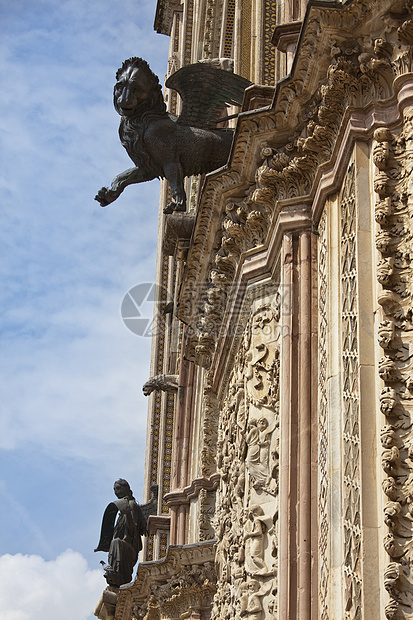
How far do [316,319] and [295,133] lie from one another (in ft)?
4.68

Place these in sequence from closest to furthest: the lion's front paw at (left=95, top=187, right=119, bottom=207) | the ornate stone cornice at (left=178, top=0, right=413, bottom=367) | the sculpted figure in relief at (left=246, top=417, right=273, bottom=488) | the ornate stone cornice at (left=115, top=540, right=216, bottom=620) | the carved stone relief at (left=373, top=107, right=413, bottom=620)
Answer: the carved stone relief at (left=373, top=107, right=413, bottom=620), the ornate stone cornice at (left=178, top=0, right=413, bottom=367), the sculpted figure in relief at (left=246, top=417, right=273, bottom=488), the lion's front paw at (left=95, top=187, right=119, bottom=207), the ornate stone cornice at (left=115, top=540, right=216, bottom=620)

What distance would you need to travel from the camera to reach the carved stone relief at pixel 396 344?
17.9 feet

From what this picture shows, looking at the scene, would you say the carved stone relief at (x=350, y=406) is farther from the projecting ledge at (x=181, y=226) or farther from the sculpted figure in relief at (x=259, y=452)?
the projecting ledge at (x=181, y=226)

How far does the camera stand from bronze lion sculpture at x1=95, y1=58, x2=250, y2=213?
32.5 feet

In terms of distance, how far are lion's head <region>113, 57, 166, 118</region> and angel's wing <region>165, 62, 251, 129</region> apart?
1.53 ft

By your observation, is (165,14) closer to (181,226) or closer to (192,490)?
(192,490)

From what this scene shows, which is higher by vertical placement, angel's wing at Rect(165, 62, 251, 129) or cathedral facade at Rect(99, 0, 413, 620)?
angel's wing at Rect(165, 62, 251, 129)

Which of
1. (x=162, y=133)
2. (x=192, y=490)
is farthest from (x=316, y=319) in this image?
(x=192, y=490)

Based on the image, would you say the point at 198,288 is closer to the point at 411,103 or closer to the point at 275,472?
the point at 275,472

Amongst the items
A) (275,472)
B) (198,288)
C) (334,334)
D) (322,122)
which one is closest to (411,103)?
(322,122)

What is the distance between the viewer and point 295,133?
25.7 feet

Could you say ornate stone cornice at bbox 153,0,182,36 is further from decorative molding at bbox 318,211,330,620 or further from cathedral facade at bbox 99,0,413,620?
decorative molding at bbox 318,211,330,620

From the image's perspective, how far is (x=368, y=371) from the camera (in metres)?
6.04

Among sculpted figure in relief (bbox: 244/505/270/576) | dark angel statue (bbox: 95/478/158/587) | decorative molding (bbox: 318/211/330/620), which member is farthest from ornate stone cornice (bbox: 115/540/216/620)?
decorative molding (bbox: 318/211/330/620)
